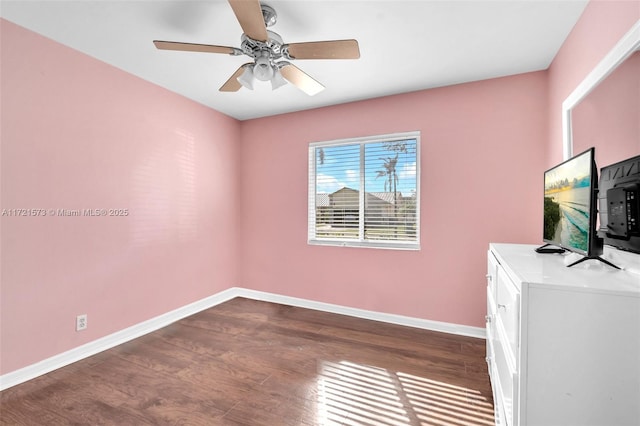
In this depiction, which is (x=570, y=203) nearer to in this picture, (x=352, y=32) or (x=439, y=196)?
(x=439, y=196)

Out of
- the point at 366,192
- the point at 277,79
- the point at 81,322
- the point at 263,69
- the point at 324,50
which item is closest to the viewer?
the point at 324,50

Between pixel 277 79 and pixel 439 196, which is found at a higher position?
pixel 277 79

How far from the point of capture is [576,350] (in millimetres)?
965

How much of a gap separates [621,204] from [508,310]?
0.66 meters

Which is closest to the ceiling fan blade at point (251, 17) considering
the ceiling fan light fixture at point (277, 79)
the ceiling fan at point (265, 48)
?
the ceiling fan at point (265, 48)

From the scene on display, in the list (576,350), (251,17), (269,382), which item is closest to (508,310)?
(576,350)

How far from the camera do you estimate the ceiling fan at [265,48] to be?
4.93 feet

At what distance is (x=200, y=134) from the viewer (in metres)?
3.44

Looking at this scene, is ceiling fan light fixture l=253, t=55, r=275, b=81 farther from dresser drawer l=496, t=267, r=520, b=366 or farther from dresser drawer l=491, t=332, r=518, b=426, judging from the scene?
dresser drawer l=491, t=332, r=518, b=426

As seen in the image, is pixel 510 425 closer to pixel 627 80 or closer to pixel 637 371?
pixel 637 371

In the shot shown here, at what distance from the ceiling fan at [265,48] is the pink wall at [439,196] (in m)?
1.47

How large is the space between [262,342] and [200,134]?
2498mm

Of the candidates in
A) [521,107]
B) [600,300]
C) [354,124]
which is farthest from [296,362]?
[521,107]

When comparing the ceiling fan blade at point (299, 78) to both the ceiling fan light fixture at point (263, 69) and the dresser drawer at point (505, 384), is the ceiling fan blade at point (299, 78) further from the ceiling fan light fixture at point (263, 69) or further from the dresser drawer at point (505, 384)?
the dresser drawer at point (505, 384)
